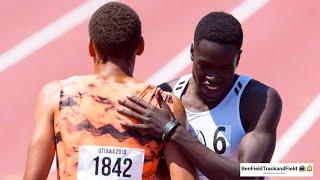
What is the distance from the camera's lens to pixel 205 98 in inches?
211

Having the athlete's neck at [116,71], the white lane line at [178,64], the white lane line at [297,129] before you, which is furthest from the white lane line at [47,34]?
the athlete's neck at [116,71]

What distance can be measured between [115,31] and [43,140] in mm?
637

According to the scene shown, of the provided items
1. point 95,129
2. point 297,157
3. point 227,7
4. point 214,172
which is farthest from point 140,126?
point 227,7

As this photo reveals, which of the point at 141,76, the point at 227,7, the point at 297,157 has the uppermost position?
the point at 227,7

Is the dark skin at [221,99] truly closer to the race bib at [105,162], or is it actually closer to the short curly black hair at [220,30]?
the short curly black hair at [220,30]

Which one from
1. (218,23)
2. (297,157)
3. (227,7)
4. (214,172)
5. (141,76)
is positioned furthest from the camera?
(227,7)

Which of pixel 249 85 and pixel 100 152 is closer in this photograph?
pixel 100 152

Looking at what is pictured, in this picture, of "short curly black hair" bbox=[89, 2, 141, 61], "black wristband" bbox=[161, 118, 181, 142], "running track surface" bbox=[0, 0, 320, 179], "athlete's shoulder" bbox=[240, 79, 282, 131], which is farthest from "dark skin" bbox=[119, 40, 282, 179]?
"running track surface" bbox=[0, 0, 320, 179]

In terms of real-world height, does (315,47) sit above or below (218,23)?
below

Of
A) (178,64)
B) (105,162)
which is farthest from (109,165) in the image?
(178,64)

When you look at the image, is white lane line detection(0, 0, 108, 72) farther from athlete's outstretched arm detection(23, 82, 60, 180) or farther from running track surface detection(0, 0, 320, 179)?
athlete's outstretched arm detection(23, 82, 60, 180)

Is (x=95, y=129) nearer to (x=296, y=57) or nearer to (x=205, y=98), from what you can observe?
(x=205, y=98)

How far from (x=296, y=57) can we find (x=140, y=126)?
6877mm

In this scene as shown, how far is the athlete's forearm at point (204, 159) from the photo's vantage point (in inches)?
167
